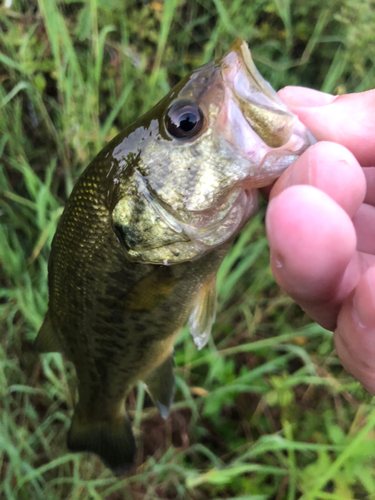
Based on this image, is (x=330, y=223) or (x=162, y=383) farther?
(x=162, y=383)

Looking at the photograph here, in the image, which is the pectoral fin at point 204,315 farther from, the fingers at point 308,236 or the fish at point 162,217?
the fingers at point 308,236

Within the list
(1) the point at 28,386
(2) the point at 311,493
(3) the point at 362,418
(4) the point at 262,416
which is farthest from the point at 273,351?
(1) the point at 28,386

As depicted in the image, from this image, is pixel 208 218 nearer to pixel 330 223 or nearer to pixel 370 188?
pixel 330 223

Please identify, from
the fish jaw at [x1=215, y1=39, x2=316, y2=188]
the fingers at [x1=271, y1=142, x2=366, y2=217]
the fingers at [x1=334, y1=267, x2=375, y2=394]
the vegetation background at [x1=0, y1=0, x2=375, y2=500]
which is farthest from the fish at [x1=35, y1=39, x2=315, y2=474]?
the vegetation background at [x1=0, y1=0, x2=375, y2=500]

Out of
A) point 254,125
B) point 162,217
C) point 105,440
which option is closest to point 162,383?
point 105,440

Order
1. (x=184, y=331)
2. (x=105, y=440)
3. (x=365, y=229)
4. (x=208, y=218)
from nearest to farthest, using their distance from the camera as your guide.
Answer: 1. (x=208, y=218)
2. (x=365, y=229)
3. (x=105, y=440)
4. (x=184, y=331)

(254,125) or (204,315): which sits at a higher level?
(254,125)
